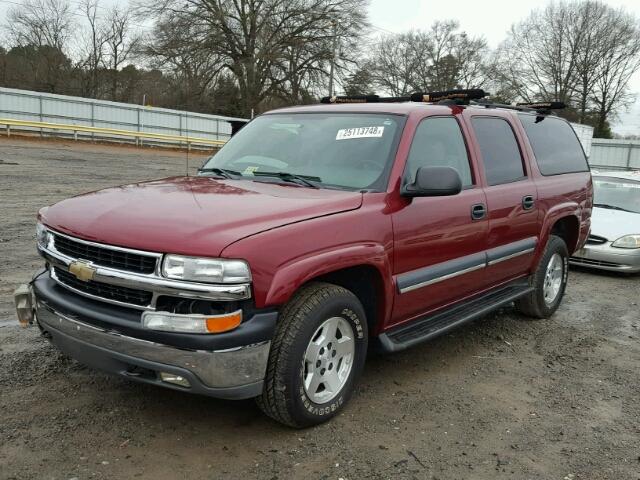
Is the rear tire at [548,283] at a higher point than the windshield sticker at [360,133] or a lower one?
lower

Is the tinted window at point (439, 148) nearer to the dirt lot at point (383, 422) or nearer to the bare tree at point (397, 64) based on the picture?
the dirt lot at point (383, 422)

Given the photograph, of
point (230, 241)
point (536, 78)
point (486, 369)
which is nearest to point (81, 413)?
point (230, 241)

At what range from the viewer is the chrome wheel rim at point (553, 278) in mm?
5738

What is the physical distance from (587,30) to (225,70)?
1257 inches

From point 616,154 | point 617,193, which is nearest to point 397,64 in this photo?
point 616,154

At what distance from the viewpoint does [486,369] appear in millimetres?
4500

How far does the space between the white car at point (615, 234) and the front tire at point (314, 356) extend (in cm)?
532

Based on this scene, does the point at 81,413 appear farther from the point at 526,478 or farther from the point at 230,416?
the point at 526,478

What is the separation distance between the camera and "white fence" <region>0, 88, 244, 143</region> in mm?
29031

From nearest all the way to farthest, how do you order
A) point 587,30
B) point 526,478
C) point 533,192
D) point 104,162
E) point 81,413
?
point 526,478 < point 81,413 < point 533,192 < point 104,162 < point 587,30

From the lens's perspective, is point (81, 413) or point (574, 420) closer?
point (81, 413)

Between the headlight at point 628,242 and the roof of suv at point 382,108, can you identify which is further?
the headlight at point 628,242

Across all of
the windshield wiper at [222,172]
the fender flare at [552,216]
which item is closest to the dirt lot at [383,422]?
the fender flare at [552,216]

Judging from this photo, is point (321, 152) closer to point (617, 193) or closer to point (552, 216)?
point (552, 216)
